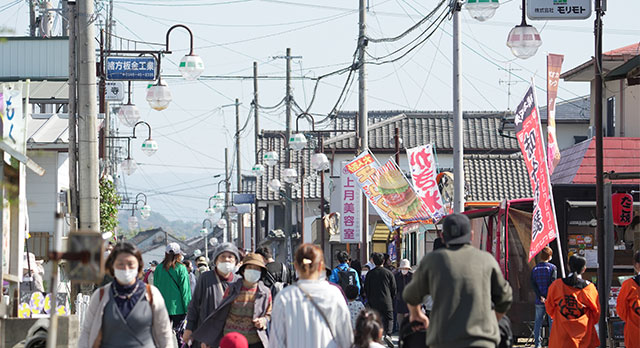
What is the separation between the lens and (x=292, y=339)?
8.63m

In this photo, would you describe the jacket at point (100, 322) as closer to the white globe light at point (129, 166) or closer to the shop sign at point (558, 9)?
the shop sign at point (558, 9)

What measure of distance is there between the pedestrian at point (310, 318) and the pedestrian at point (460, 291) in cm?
79

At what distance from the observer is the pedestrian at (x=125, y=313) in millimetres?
8078

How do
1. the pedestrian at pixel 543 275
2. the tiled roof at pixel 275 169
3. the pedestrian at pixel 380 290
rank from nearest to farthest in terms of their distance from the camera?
the pedestrian at pixel 543 275 < the pedestrian at pixel 380 290 < the tiled roof at pixel 275 169

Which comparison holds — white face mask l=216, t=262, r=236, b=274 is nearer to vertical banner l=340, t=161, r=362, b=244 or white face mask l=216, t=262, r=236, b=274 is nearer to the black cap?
the black cap

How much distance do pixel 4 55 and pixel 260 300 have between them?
2098cm

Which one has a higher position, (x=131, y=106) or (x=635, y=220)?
(x=131, y=106)

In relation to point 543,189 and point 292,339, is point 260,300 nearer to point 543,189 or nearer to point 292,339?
point 292,339

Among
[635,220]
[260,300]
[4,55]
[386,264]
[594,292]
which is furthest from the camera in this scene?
[4,55]

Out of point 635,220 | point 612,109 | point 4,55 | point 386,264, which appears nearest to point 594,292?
point 635,220

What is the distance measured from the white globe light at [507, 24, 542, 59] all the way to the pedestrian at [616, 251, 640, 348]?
4.46 meters

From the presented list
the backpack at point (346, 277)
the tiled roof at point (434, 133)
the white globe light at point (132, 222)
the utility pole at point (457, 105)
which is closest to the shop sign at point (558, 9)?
the utility pole at point (457, 105)

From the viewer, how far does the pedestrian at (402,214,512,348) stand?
7824mm

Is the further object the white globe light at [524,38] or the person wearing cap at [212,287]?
the white globe light at [524,38]
